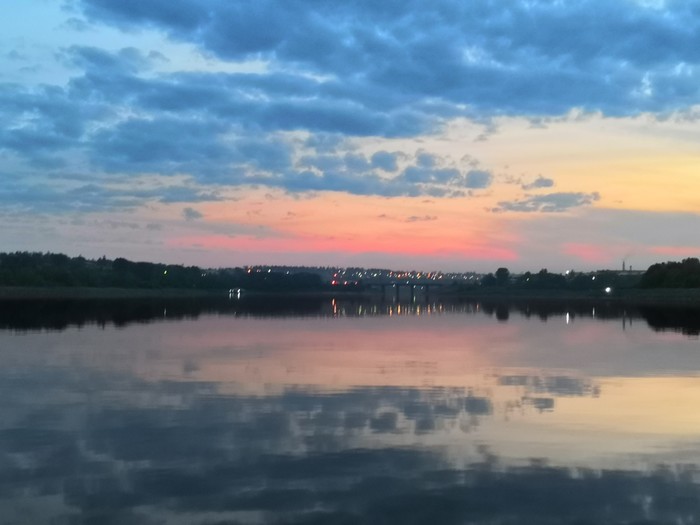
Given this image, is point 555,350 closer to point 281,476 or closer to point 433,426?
point 433,426

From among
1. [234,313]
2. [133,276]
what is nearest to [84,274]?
[133,276]

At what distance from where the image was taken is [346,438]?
15.6m

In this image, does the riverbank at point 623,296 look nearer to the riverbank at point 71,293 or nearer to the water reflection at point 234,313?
the water reflection at point 234,313

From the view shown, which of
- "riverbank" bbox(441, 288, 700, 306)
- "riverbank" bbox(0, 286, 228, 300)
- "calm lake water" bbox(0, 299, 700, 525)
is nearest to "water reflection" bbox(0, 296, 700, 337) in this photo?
"calm lake water" bbox(0, 299, 700, 525)

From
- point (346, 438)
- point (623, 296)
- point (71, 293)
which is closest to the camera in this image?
point (346, 438)

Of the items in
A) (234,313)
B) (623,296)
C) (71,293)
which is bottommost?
(234,313)

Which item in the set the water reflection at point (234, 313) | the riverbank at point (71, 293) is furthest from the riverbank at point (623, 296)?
the riverbank at point (71, 293)

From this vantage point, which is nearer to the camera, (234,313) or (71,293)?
(234,313)

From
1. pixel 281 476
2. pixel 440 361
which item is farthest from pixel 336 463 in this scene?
pixel 440 361

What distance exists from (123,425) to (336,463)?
5.23 metres

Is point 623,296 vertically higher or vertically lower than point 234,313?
higher

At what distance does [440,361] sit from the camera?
1174 inches

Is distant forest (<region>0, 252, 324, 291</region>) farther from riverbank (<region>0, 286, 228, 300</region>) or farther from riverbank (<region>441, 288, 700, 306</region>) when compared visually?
riverbank (<region>441, 288, 700, 306</region>)

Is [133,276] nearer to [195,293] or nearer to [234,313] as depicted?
[195,293]
